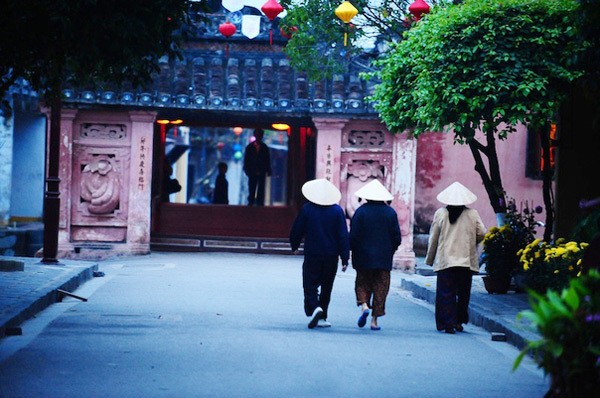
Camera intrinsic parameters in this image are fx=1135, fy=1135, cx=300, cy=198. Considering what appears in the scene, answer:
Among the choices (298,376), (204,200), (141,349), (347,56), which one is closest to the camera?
(298,376)

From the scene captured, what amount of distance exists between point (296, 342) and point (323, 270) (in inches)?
90.5

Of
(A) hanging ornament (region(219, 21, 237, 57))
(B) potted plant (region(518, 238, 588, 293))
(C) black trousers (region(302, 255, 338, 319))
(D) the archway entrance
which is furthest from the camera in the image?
(D) the archway entrance

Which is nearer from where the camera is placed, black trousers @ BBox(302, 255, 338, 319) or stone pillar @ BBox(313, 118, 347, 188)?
black trousers @ BBox(302, 255, 338, 319)

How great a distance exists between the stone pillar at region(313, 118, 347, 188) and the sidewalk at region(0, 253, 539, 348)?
4.76 metres

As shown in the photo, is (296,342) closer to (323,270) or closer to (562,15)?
(323,270)

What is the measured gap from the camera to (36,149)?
31281mm

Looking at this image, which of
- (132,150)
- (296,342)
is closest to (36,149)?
(132,150)

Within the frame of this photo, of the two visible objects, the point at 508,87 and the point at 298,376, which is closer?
the point at 298,376

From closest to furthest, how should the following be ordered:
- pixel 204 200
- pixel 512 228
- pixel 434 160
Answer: pixel 512 228 → pixel 434 160 → pixel 204 200

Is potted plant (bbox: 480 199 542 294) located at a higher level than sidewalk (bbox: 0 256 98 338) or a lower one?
higher

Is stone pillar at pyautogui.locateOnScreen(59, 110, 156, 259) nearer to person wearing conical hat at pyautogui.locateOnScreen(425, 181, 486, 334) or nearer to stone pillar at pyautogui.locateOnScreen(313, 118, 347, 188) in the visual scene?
stone pillar at pyautogui.locateOnScreen(313, 118, 347, 188)

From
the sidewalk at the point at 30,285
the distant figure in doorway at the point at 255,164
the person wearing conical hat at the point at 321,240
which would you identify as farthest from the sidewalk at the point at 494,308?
the distant figure in doorway at the point at 255,164

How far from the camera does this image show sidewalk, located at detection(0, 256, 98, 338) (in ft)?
41.4

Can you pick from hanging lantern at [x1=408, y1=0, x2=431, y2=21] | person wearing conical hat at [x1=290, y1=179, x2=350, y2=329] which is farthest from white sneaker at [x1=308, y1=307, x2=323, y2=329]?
hanging lantern at [x1=408, y1=0, x2=431, y2=21]
